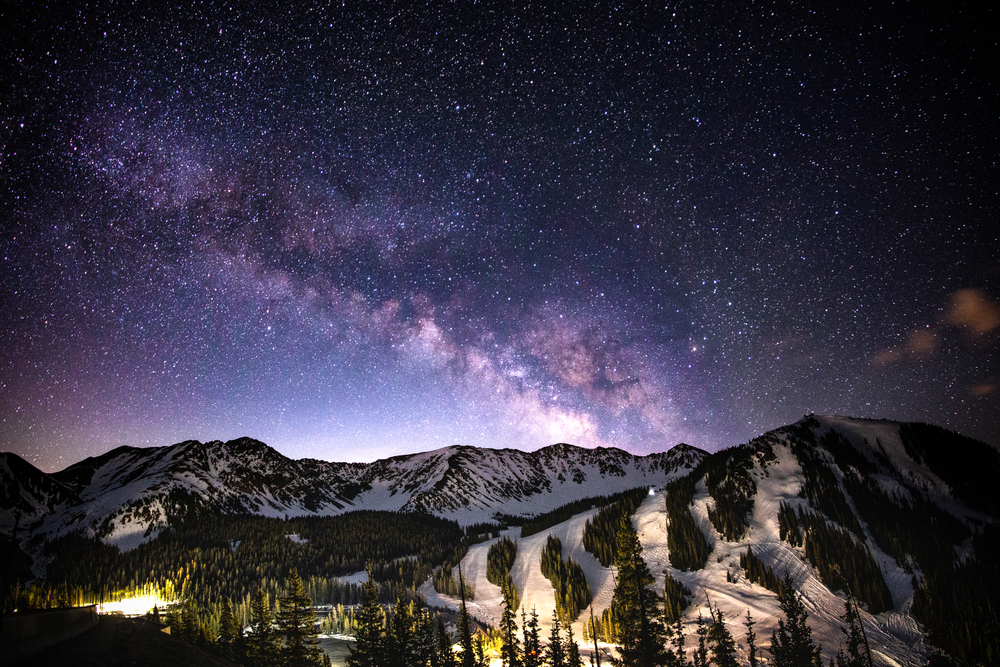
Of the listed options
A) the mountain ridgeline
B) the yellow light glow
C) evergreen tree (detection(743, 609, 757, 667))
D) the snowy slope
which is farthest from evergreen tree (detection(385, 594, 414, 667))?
the snowy slope

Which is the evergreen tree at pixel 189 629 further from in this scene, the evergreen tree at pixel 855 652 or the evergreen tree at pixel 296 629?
the evergreen tree at pixel 855 652

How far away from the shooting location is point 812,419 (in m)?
143

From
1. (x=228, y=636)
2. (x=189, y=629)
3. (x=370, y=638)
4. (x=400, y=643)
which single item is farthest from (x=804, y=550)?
(x=189, y=629)

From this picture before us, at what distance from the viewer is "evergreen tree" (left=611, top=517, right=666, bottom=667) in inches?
1702

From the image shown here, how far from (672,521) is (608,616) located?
3562 cm

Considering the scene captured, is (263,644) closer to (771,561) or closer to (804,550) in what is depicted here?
(771,561)

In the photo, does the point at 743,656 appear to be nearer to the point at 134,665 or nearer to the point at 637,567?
the point at 637,567

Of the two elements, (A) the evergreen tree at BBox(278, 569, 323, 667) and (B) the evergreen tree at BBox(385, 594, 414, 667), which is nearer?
(A) the evergreen tree at BBox(278, 569, 323, 667)

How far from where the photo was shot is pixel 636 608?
44969 mm

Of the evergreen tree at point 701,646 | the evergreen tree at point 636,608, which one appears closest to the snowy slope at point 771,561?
the evergreen tree at point 701,646

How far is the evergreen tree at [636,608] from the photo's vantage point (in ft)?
142

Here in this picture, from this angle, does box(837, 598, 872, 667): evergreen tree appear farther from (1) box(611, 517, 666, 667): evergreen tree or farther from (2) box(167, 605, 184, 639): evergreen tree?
(2) box(167, 605, 184, 639): evergreen tree

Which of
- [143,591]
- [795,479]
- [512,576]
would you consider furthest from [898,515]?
[143,591]

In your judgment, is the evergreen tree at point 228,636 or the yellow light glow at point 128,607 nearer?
the evergreen tree at point 228,636
